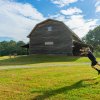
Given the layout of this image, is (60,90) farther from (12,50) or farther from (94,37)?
(94,37)

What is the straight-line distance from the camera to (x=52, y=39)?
46094mm

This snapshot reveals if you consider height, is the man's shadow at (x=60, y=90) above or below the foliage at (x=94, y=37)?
below

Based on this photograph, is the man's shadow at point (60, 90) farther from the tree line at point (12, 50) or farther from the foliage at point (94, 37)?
the foliage at point (94, 37)

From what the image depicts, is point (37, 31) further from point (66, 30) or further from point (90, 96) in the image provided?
point (90, 96)

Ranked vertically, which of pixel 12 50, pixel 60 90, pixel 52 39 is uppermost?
pixel 52 39

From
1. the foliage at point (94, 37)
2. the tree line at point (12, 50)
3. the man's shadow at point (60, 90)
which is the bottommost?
the man's shadow at point (60, 90)

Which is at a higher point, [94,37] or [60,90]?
[94,37]

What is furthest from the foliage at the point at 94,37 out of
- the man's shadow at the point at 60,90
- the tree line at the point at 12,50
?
the man's shadow at the point at 60,90

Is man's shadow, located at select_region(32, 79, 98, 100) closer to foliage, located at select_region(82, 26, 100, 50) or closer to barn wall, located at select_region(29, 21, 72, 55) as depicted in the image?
barn wall, located at select_region(29, 21, 72, 55)

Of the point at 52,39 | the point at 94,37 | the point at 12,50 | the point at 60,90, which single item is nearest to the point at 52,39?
the point at 52,39

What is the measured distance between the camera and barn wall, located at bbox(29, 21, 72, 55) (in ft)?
149

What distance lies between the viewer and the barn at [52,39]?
149 feet

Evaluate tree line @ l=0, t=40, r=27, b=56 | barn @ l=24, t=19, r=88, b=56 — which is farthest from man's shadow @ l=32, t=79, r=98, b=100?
tree line @ l=0, t=40, r=27, b=56

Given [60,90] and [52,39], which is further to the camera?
[52,39]
